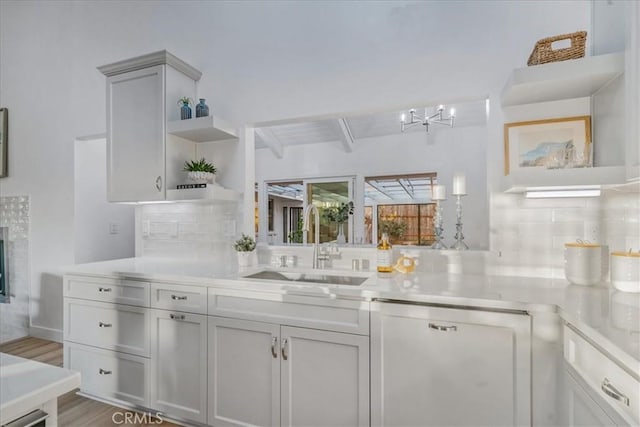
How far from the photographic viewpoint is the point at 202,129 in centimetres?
234

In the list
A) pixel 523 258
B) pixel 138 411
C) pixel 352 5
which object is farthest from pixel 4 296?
pixel 523 258

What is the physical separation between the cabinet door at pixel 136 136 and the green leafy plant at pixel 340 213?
3.62 m

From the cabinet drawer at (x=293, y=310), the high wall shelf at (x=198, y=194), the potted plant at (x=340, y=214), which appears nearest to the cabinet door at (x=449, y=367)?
the cabinet drawer at (x=293, y=310)

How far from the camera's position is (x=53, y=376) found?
0.75 meters

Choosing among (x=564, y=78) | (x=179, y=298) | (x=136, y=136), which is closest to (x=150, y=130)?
(x=136, y=136)

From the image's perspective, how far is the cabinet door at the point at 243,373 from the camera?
176 cm

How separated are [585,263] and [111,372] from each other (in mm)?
2757

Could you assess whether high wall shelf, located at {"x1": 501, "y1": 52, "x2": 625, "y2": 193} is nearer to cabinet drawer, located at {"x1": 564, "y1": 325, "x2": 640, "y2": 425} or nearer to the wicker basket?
the wicker basket

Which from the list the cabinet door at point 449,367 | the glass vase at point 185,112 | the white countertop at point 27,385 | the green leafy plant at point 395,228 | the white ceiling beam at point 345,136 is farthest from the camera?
the green leafy plant at point 395,228

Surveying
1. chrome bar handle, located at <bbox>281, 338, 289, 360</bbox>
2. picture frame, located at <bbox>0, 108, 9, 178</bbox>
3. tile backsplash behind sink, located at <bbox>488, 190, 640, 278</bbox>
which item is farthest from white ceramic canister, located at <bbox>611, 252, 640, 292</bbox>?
picture frame, located at <bbox>0, 108, 9, 178</bbox>

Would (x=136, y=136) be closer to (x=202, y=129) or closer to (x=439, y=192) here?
(x=202, y=129)

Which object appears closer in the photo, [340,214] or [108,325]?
[108,325]

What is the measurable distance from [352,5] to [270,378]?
93.4 inches

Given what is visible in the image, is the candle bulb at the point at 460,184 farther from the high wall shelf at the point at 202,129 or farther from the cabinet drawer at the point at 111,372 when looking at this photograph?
the cabinet drawer at the point at 111,372
